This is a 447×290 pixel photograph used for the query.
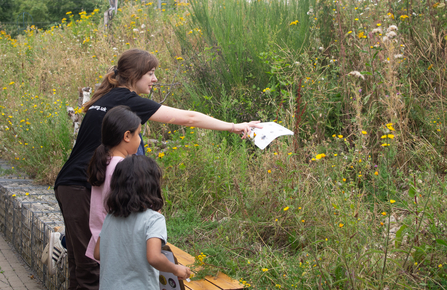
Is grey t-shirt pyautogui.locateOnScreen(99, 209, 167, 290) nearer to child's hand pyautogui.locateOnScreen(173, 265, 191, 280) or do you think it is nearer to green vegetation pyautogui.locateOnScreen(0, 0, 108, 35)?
child's hand pyautogui.locateOnScreen(173, 265, 191, 280)

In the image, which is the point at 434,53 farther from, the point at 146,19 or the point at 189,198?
the point at 146,19

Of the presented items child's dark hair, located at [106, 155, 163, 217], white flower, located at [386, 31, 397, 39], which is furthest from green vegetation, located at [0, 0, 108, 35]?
child's dark hair, located at [106, 155, 163, 217]

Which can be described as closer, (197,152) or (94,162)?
(94,162)

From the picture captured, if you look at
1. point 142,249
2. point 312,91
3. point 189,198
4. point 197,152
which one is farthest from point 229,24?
point 142,249

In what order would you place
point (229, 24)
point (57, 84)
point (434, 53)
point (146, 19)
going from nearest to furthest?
1. point (434, 53)
2. point (229, 24)
3. point (57, 84)
4. point (146, 19)

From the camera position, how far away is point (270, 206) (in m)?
3.37

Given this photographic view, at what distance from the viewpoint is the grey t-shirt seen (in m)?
1.97

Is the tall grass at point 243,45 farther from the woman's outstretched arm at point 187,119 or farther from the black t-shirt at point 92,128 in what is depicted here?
the black t-shirt at point 92,128

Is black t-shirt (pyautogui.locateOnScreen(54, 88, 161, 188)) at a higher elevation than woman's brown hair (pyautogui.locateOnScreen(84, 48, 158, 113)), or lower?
lower

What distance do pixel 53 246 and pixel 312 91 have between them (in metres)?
3.05

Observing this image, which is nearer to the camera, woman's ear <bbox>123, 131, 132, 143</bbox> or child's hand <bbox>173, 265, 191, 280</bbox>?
child's hand <bbox>173, 265, 191, 280</bbox>

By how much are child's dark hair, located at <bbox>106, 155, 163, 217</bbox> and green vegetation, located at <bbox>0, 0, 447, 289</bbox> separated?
87cm

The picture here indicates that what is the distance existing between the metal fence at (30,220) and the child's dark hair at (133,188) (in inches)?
72.6

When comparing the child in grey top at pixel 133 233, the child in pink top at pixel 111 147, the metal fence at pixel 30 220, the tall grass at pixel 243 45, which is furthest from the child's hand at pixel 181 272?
the tall grass at pixel 243 45
